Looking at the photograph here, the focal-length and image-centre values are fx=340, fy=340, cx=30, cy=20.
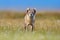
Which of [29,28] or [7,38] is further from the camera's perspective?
[29,28]

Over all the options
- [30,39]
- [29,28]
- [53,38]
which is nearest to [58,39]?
[53,38]

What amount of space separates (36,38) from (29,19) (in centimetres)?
439

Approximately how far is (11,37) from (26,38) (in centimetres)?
37

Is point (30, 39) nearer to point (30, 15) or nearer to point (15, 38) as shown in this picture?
point (15, 38)

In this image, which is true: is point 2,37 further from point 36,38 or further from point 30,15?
point 30,15

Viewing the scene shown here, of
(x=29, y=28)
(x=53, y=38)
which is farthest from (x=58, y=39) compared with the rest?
(x=29, y=28)

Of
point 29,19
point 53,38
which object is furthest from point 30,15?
point 53,38

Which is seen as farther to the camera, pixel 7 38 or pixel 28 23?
pixel 28 23

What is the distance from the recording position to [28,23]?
40.2 feet

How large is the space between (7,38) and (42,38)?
80 centimetres

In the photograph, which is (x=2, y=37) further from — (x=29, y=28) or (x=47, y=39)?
(x=29, y=28)

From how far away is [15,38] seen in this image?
780 centimetres

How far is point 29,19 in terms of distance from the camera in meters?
12.2

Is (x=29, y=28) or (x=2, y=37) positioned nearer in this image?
(x=2, y=37)
